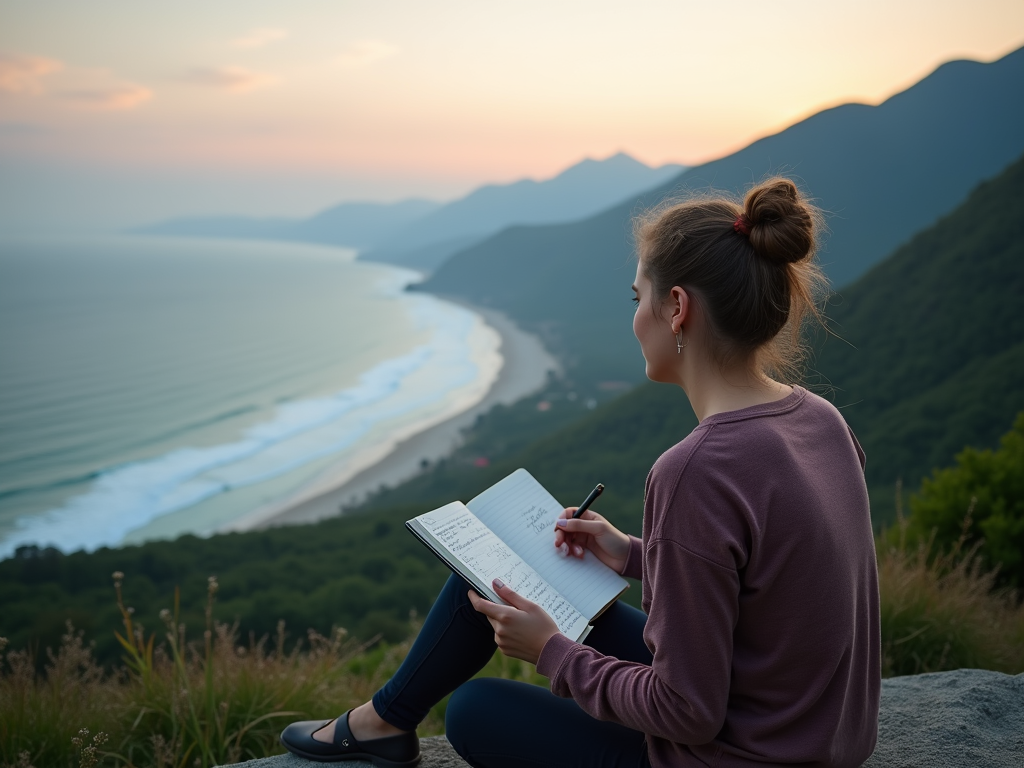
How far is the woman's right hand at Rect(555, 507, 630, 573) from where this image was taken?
1.90m

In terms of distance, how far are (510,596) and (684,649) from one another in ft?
1.48

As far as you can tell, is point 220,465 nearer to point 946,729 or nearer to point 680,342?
point 946,729

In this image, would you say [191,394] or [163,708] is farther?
[191,394]

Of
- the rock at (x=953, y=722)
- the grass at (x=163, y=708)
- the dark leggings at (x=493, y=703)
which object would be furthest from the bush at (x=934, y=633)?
the grass at (x=163, y=708)

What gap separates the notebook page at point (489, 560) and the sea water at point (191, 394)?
93.6 feet

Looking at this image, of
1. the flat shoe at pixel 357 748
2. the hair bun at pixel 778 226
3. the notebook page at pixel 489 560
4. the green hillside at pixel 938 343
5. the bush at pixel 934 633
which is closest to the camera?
the hair bun at pixel 778 226

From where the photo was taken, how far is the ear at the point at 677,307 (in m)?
1.38

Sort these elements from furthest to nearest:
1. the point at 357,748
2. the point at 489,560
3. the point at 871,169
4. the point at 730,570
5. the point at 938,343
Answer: the point at 871,169, the point at 938,343, the point at 357,748, the point at 489,560, the point at 730,570

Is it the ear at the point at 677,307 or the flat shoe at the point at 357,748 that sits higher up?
the ear at the point at 677,307

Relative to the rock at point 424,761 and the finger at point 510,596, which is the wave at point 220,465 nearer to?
the rock at point 424,761

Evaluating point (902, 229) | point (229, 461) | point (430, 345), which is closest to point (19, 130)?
point (430, 345)

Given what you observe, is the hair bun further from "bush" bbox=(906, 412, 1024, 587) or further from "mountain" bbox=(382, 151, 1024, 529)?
"mountain" bbox=(382, 151, 1024, 529)

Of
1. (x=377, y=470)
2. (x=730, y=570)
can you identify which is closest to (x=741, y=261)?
(x=730, y=570)

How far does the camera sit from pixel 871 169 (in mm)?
70000
